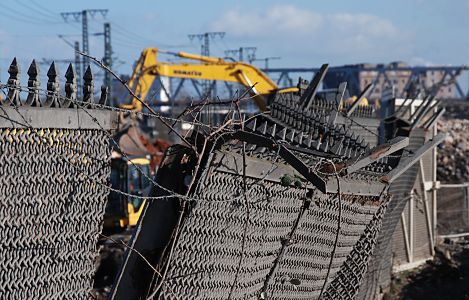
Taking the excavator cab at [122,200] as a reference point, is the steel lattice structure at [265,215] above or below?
above

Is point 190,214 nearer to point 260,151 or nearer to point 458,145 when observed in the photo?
point 260,151

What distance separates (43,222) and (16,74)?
0.61 metres

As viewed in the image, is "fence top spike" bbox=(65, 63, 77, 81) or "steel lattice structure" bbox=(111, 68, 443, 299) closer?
"fence top spike" bbox=(65, 63, 77, 81)

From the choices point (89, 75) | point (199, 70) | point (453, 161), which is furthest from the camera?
point (199, 70)

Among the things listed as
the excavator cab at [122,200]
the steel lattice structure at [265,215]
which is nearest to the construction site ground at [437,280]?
the steel lattice structure at [265,215]

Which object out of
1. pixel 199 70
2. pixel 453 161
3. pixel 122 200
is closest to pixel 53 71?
pixel 122 200

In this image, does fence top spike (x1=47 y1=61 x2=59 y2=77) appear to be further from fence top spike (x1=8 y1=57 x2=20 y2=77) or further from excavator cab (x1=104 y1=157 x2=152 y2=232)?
excavator cab (x1=104 y1=157 x2=152 y2=232)

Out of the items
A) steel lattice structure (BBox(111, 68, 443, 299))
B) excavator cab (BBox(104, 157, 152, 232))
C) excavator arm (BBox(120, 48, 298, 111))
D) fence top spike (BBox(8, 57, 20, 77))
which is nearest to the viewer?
fence top spike (BBox(8, 57, 20, 77))

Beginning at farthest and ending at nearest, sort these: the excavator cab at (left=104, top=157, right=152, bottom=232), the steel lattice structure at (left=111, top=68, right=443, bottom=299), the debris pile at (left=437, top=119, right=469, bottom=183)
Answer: the debris pile at (left=437, top=119, right=469, bottom=183) < the excavator cab at (left=104, top=157, right=152, bottom=232) < the steel lattice structure at (left=111, top=68, right=443, bottom=299)

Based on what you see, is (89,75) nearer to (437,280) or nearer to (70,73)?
(70,73)

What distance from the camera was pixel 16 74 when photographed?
3.65 meters

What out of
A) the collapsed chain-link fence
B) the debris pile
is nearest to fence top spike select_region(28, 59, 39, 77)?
the collapsed chain-link fence

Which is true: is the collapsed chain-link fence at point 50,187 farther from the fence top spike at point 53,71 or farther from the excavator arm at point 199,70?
the excavator arm at point 199,70

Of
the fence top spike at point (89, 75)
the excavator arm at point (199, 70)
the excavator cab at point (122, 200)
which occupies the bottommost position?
the excavator cab at point (122, 200)
